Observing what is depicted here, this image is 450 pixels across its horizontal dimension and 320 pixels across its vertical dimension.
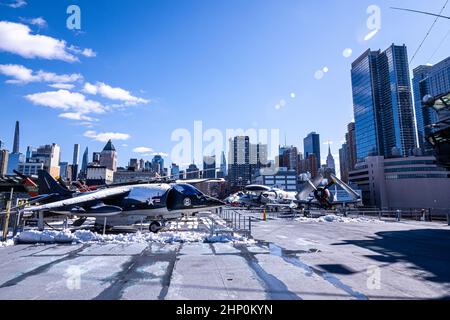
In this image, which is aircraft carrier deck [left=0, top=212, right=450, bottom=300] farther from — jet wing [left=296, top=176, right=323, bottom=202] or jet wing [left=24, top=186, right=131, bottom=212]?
jet wing [left=296, top=176, right=323, bottom=202]

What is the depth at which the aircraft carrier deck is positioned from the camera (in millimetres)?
6664

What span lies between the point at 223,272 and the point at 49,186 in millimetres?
22586

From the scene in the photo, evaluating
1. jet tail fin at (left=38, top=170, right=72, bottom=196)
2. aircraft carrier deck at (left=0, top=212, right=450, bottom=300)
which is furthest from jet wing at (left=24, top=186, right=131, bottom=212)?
aircraft carrier deck at (left=0, top=212, right=450, bottom=300)

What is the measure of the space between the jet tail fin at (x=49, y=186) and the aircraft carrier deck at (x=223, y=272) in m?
11.8

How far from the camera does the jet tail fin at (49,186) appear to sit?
24391 millimetres

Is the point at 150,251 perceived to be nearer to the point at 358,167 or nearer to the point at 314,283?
the point at 314,283

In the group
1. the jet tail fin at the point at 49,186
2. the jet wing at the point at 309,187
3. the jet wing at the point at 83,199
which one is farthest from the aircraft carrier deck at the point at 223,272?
the jet wing at the point at 309,187

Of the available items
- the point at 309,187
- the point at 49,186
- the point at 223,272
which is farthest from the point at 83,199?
the point at 309,187

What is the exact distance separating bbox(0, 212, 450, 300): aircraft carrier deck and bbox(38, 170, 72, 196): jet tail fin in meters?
11.8

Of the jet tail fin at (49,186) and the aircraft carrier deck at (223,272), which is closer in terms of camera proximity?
the aircraft carrier deck at (223,272)

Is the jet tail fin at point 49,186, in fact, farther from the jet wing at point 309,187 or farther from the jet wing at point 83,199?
the jet wing at point 309,187

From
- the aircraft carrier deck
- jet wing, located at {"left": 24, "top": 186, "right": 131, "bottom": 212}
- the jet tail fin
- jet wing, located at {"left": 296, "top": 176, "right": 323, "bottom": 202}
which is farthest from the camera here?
jet wing, located at {"left": 296, "top": 176, "right": 323, "bottom": 202}

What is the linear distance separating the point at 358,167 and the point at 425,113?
3520 inches
